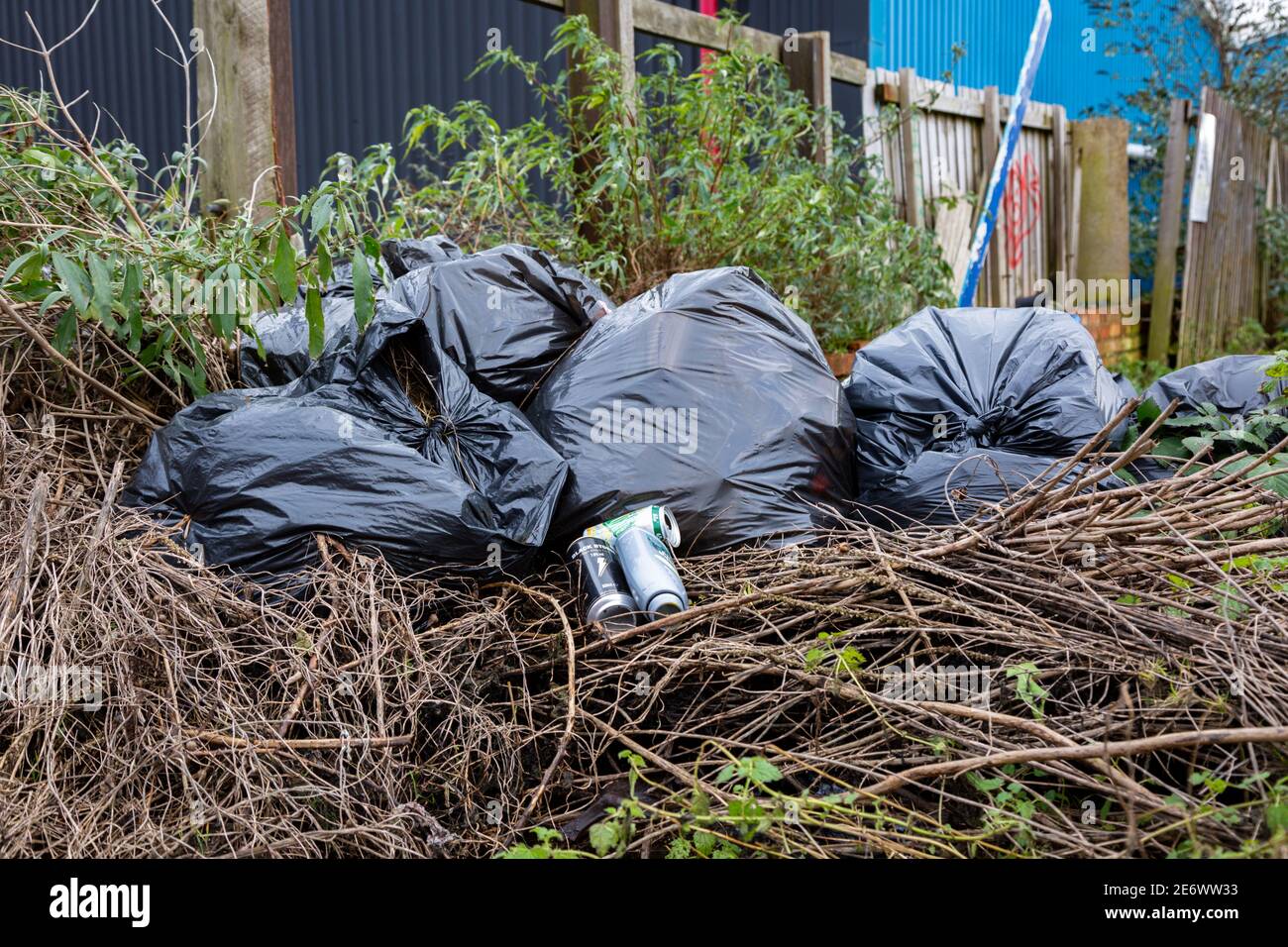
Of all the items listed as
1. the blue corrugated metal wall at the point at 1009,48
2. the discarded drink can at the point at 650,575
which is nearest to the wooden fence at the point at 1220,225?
the blue corrugated metal wall at the point at 1009,48

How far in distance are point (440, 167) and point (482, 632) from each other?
3553 millimetres

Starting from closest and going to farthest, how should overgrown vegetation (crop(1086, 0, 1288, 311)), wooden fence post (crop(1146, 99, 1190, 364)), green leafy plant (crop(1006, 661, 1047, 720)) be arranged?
1. green leafy plant (crop(1006, 661, 1047, 720))
2. wooden fence post (crop(1146, 99, 1190, 364))
3. overgrown vegetation (crop(1086, 0, 1288, 311))

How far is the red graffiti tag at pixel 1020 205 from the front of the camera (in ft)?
22.8

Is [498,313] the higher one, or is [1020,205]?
[1020,205]

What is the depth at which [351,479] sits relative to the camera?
225cm

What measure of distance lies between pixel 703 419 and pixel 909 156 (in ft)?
12.7

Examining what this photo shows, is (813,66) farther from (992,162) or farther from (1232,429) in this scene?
(1232,429)

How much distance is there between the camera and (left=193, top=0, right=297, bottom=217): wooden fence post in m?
3.01

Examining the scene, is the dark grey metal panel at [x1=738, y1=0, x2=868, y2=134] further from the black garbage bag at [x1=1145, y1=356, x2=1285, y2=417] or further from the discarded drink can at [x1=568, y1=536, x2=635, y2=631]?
the discarded drink can at [x1=568, y1=536, x2=635, y2=631]

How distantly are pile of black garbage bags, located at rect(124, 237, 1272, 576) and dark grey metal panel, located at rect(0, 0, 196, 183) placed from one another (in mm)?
2854

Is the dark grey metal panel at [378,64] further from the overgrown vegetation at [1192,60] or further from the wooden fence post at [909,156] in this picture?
the overgrown vegetation at [1192,60]

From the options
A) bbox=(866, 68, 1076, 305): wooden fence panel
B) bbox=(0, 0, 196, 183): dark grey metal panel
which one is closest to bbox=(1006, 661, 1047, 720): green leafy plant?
bbox=(866, 68, 1076, 305): wooden fence panel

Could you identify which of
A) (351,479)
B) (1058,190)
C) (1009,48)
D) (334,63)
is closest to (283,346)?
(351,479)

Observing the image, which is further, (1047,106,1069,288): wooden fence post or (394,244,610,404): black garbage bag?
(1047,106,1069,288): wooden fence post
